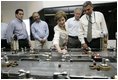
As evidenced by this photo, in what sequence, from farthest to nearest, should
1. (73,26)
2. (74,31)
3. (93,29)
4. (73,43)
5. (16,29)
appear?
(73,26) < (74,31) < (16,29) < (73,43) < (93,29)

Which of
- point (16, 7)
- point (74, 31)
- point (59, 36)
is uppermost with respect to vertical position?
point (16, 7)

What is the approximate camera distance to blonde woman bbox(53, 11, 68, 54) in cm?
175

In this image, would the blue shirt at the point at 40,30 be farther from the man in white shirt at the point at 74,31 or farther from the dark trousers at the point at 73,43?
the dark trousers at the point at 73,43

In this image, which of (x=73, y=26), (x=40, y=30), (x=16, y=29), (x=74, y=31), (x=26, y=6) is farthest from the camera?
(x=26, y=6)

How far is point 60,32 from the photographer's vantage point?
1.94 metres

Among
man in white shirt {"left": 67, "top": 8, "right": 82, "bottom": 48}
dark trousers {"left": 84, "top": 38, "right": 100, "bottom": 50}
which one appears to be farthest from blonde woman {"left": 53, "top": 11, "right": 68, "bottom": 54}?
dark trousers {"left": 84, "top": 38, "right": 100, "bottom": 50}

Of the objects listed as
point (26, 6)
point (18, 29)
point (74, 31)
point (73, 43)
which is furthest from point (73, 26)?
point (26, 6)

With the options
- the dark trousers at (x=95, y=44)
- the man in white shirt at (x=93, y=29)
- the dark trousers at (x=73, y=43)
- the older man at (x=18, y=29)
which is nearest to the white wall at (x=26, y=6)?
the older man at (x=18, y=29)

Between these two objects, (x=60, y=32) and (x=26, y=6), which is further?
(x=26, y=6)

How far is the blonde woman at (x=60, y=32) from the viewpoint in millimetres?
1745

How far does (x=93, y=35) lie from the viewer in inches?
75.3

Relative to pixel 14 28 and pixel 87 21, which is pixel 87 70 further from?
pixel 14 28

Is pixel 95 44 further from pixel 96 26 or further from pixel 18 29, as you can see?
pixel 18 29

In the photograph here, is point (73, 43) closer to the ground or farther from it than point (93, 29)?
closer to the ground
